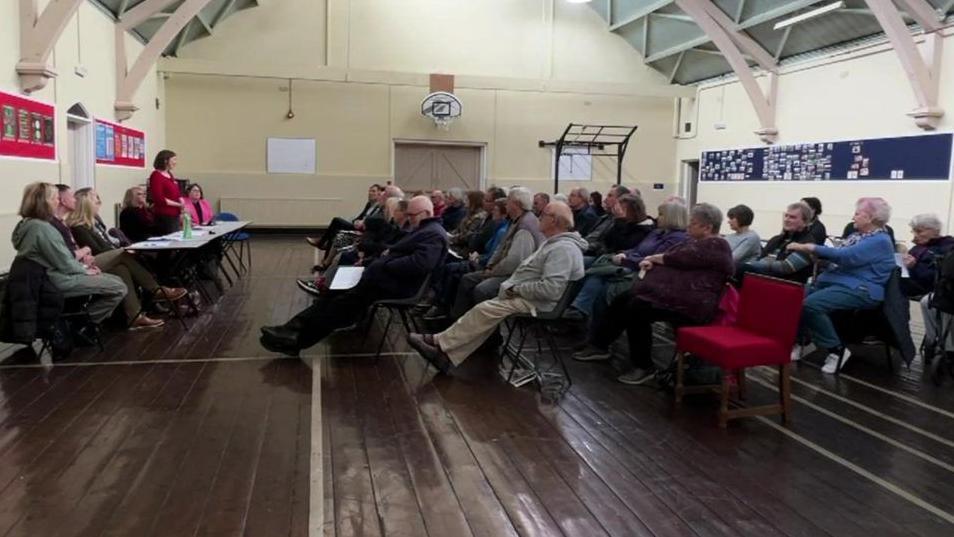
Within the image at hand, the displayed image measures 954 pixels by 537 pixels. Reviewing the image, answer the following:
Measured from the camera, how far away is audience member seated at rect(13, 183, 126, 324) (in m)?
4.27

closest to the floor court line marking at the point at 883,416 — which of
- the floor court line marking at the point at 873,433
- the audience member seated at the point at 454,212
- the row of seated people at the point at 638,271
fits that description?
the floor court line marking at the point at 873,433

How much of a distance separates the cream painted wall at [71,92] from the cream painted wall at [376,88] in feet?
5.27

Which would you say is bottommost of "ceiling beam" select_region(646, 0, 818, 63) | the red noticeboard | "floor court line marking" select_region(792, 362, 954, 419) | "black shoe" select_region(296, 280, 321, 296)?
"floor court line marking" select_region(792, 362, 954, 419)

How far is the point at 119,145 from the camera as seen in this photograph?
Result: 9648 mm

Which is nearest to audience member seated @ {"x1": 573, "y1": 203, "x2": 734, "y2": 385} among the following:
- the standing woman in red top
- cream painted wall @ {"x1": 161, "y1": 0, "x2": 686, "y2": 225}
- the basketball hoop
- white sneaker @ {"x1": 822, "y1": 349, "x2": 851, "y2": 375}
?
white sneaker @ {"x1": 822, "y1": 349, "x2": 851, "y2": 375}

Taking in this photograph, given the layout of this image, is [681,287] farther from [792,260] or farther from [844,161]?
[844,161]

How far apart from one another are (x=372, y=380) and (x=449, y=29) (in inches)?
412

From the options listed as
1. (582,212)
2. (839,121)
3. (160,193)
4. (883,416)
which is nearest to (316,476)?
(883,416)

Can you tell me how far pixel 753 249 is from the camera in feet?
16.2

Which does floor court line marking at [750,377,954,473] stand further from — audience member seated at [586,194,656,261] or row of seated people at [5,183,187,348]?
row of seated people at [5,183,187,348]

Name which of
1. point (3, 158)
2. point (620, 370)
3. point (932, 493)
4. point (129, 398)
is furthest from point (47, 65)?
point (932, 493)

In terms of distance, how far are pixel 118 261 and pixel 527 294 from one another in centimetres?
321

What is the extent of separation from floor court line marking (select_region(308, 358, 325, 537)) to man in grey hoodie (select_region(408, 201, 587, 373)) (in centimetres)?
77

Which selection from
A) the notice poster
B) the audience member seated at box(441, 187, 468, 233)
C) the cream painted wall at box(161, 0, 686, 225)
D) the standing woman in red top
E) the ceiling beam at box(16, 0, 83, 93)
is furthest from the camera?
the cream painted wall at box(161, 0, 686, 225)
